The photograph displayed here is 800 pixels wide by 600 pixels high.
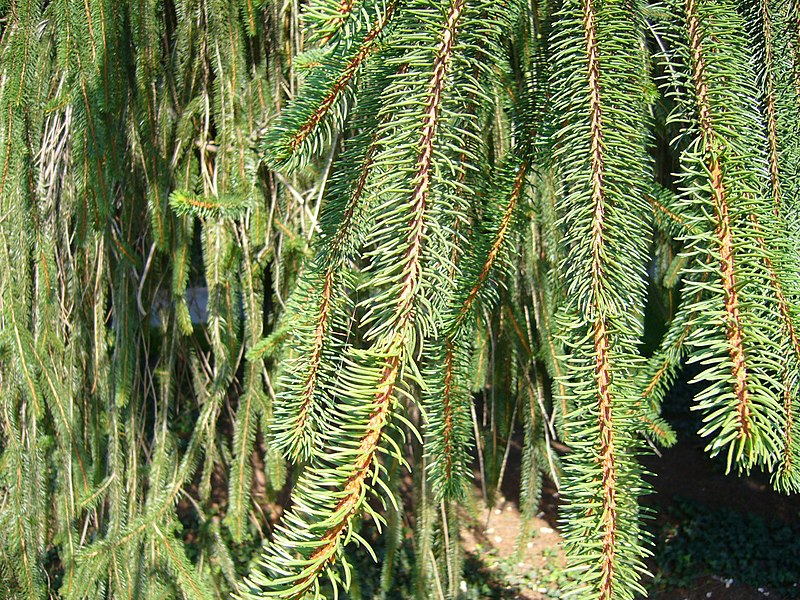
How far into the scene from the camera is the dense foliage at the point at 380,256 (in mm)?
454

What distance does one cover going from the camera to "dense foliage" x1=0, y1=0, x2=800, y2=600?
45cm

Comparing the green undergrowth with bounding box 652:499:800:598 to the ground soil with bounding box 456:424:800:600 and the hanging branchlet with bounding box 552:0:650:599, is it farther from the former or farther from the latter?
the hanging branchlet with bounding box 552:0:650:599

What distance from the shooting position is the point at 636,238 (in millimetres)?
559

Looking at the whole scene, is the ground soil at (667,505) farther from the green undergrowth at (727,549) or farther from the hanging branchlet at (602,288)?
the hanging branchlet at (602,288)

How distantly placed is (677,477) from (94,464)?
327 cm

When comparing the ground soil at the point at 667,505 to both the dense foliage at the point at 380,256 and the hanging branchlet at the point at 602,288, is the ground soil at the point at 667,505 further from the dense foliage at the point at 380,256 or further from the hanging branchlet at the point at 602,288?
the hanging branchlet at the point at 602,288

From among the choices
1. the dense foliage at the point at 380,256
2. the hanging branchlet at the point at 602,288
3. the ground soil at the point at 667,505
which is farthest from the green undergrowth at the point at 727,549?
the hanging branchlet at the point at 602,288

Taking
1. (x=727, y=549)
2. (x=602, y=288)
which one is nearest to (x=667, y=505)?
(x=727, y=549)

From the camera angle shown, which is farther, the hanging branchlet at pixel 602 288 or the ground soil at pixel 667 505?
the ground soil at pixel 667 505

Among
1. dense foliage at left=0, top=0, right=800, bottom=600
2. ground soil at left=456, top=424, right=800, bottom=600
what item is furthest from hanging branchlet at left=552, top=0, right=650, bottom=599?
ground soil at left=456, top=424, right=800, bottom=600

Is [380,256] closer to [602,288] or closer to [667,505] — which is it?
[602,288]

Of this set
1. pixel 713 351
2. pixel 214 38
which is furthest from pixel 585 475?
pixel 214 38

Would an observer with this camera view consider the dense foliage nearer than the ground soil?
Yes

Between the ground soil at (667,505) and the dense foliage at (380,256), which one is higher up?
the dense foliage at (380,256)
